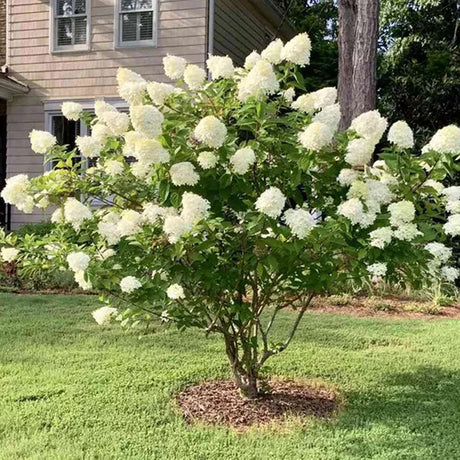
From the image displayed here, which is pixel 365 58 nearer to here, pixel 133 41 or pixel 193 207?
pixel 133 41

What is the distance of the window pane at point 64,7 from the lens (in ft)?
39.9

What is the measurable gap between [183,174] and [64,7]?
10964 mm

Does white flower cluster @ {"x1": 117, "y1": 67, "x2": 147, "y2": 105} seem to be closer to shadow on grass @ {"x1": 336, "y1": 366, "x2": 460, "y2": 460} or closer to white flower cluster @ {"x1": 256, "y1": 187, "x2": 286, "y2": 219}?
white flower cluster @ {"x1": 256, "y1": 187, "x2": 286, "y2": 219}

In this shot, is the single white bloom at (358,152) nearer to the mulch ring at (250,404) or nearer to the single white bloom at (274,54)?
the single white bloom at (274,54)

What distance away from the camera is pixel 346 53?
937 cm

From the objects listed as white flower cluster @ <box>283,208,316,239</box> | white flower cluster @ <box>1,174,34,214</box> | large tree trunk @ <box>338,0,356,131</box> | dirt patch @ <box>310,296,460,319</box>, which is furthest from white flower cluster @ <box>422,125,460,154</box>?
large tree trunk @ <box>338,0,356,131</box>

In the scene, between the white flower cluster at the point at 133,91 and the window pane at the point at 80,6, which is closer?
the white flower cluster at the point at 133,91

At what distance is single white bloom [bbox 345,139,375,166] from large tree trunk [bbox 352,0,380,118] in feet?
20.1

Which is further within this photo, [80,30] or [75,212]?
[80,30]

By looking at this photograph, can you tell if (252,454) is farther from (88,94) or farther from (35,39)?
(35,39)

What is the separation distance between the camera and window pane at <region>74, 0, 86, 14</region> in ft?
39.6

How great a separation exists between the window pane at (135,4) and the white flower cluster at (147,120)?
31.9 ft

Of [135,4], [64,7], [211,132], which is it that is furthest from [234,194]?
[64,7]

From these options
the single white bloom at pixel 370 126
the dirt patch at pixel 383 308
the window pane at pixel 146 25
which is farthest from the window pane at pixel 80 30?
the single white bloom at pixel 370 126
